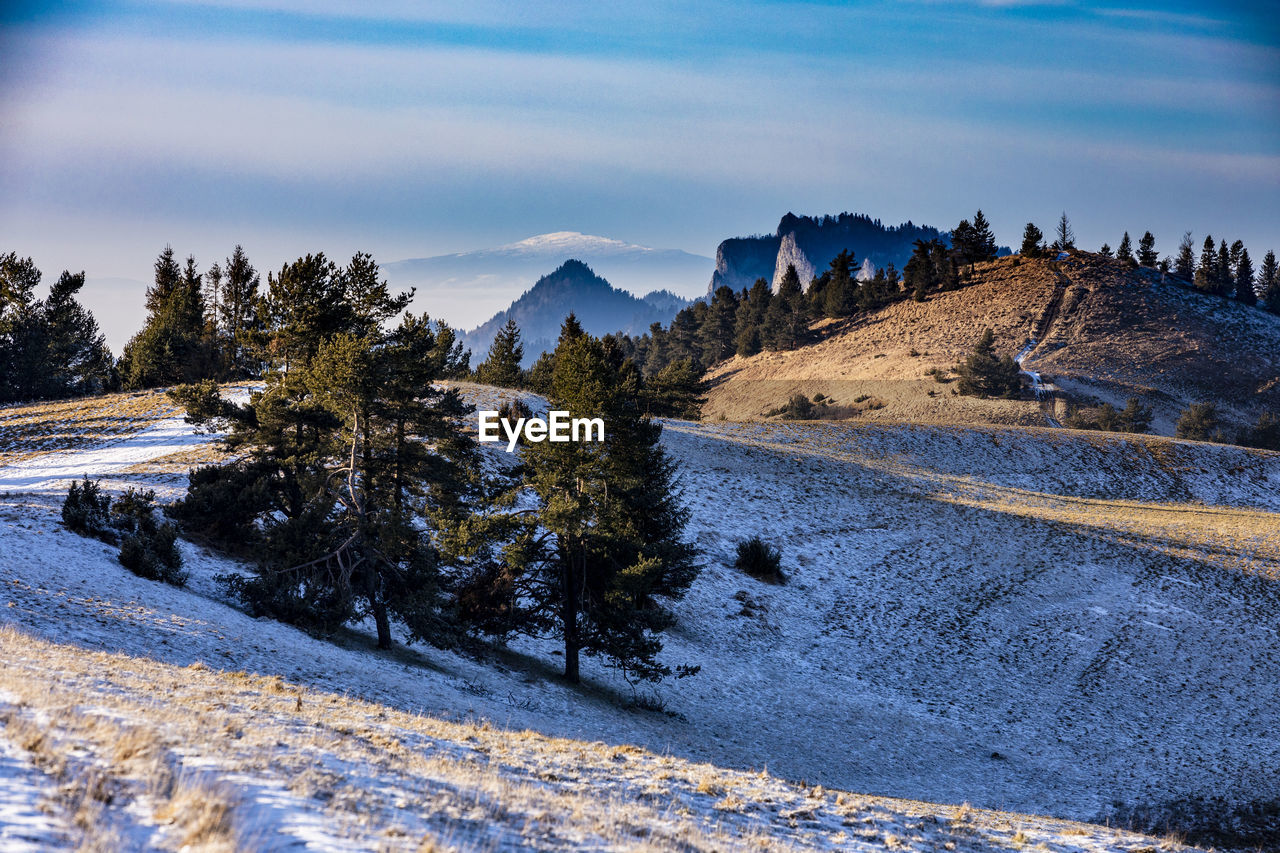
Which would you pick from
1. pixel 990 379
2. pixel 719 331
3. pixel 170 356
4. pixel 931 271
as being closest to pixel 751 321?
pixel 719 331

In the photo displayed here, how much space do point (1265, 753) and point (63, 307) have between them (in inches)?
3659

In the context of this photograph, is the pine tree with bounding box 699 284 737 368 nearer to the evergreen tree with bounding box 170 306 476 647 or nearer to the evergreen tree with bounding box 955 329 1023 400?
the evergreen tree with bounding box 955 329 1023 400

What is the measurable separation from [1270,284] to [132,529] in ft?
585

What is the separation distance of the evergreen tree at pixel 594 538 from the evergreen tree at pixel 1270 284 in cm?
15648

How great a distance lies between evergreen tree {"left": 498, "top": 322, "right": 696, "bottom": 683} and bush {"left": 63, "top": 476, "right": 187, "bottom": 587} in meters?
9.18

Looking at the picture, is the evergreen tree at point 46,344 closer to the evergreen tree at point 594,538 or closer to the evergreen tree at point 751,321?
the evergreen tree at point 594,538

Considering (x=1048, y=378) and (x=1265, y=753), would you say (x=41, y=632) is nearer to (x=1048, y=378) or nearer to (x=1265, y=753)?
(x=1265, y=753)

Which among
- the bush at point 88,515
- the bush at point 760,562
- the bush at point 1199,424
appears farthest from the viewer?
the bush at point 1199,424

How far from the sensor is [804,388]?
4131 inches

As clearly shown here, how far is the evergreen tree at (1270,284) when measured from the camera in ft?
443

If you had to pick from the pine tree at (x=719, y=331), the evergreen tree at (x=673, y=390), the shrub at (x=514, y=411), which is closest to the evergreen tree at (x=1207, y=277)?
the pine tree at (x=719, y=331)

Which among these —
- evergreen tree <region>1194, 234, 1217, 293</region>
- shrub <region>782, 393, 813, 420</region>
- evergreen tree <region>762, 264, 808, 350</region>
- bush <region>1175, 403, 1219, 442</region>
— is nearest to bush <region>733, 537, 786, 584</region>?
shrub <region>782, 393, 813, 420</region>

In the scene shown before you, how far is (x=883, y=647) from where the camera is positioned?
29938mm

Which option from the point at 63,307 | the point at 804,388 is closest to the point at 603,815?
the point at 63,307
